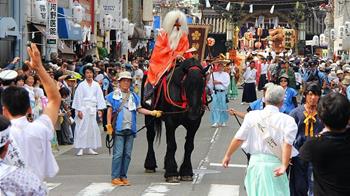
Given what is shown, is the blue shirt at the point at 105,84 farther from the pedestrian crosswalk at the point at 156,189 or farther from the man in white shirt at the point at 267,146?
the man in white shirt at the point at 267,146

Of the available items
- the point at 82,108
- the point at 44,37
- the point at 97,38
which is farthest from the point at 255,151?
the point at 97,38

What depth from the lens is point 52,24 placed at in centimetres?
2484

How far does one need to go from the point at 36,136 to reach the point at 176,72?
5.66 metres

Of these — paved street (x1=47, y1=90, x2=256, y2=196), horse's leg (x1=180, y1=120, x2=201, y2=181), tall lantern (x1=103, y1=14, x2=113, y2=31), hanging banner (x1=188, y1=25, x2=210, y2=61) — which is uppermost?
tall lantern (x1=103, y1=14, x2=113, y2=31)

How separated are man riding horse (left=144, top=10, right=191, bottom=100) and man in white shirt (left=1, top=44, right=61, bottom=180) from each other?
574 centimetres

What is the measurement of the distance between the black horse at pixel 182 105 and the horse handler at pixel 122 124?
0.48m

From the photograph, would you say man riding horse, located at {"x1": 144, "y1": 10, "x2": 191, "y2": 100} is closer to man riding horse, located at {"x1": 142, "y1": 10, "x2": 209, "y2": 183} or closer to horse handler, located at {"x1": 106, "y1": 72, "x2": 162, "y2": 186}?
man riding horse, located at {"x1": 142, "y1": 10, "x2": 209, "y2": 183}

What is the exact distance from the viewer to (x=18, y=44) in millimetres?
23391

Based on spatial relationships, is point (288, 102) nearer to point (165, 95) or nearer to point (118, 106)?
point (165, 95)

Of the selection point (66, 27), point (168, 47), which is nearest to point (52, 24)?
point (66, 27)

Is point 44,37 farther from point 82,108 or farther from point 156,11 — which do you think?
point 156,11

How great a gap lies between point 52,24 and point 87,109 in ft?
35.7

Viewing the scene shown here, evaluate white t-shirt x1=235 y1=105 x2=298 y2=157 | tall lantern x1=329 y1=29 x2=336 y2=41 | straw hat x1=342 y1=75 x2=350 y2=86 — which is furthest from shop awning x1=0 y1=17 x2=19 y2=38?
tall lantern x1=329 y1=29 x2=336 y2=41

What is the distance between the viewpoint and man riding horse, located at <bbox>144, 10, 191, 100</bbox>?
1162 centimetres
